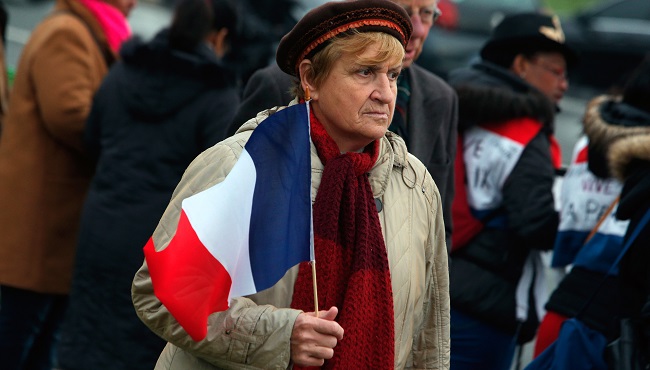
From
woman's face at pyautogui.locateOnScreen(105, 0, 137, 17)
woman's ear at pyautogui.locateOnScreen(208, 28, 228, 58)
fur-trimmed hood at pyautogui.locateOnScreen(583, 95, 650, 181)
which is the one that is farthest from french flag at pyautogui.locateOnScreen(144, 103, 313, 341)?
woman's face at pyautogui.locateOnScreen(105, 0, 137, 17)

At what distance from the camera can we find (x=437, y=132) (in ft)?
14.0

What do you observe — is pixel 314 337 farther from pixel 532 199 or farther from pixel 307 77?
pixel 532 199

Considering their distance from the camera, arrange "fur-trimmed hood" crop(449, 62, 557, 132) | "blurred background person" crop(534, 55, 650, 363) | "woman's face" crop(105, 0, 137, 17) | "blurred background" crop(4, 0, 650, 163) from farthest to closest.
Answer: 1. "blurred background" crop(4, 0, 650, 163)
2. "woman's face" crop(105, 0, 137, 17)
3. "fur-trimmed hood" crop(449, 62, 557, 132)
4. "blurred background person" crop(534, 55, 650, 363)

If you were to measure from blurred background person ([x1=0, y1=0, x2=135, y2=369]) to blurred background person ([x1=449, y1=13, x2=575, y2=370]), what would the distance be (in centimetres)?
183

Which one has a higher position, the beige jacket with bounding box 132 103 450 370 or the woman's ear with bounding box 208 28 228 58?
the woman's ear with bounding box 208 28 228 58

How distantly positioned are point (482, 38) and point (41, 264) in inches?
348

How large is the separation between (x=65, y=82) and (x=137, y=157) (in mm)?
625

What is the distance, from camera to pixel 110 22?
18.7 ft

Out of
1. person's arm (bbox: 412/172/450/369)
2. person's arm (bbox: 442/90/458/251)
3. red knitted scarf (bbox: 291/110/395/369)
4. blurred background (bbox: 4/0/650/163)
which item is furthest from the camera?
blurred background (bbox: 4/0/650/163)

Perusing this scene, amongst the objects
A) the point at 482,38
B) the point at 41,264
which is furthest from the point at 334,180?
the point at 482,38

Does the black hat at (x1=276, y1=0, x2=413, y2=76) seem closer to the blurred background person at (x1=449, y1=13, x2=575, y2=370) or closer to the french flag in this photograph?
the french flag

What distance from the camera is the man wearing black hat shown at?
159 inches

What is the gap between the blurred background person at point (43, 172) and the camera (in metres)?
5.39

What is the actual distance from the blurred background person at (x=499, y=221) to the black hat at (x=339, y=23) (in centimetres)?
186
